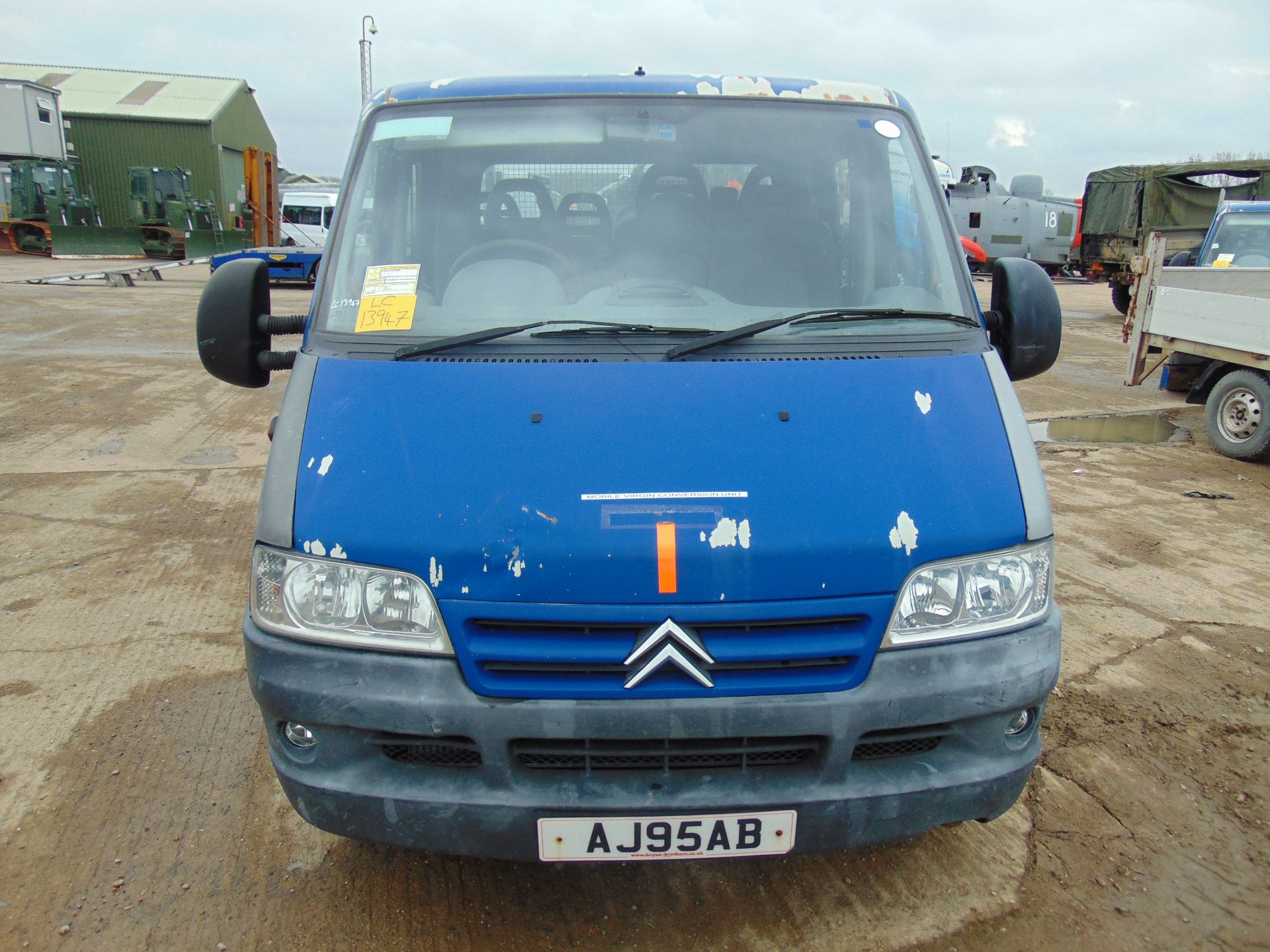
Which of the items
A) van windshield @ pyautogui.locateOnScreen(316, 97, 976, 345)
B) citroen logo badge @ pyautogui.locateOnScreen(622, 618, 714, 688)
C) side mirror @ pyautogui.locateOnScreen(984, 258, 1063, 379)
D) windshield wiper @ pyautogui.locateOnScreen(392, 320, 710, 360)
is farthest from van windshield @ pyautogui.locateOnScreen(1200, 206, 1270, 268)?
citroen logo badge @ pyautogui.locateOnScreen(622, 618, 714, 688)

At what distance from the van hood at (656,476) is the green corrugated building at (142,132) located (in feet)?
145

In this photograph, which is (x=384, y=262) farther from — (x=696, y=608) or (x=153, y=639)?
(x=153, y=639)

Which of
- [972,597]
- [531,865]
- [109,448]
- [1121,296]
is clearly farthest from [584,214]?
[1121,296]

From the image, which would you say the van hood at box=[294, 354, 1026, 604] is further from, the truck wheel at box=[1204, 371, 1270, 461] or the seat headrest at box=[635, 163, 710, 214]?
the truck wheel at box=[1204, 371, 1270, 461]

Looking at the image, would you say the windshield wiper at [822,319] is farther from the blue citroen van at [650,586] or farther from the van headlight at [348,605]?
the van headlight at [348,605]

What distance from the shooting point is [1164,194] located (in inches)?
818

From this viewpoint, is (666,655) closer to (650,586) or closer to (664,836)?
(650,586)

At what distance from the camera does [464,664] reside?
83.7 inches

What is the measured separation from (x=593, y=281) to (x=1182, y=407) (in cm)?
920

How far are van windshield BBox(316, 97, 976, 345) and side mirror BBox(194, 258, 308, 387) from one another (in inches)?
12.4

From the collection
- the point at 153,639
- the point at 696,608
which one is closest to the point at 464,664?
the point at 696,608

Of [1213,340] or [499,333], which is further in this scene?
[1213,340]

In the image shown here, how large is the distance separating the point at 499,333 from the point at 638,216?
67cm

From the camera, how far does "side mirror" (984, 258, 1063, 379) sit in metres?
3.02
